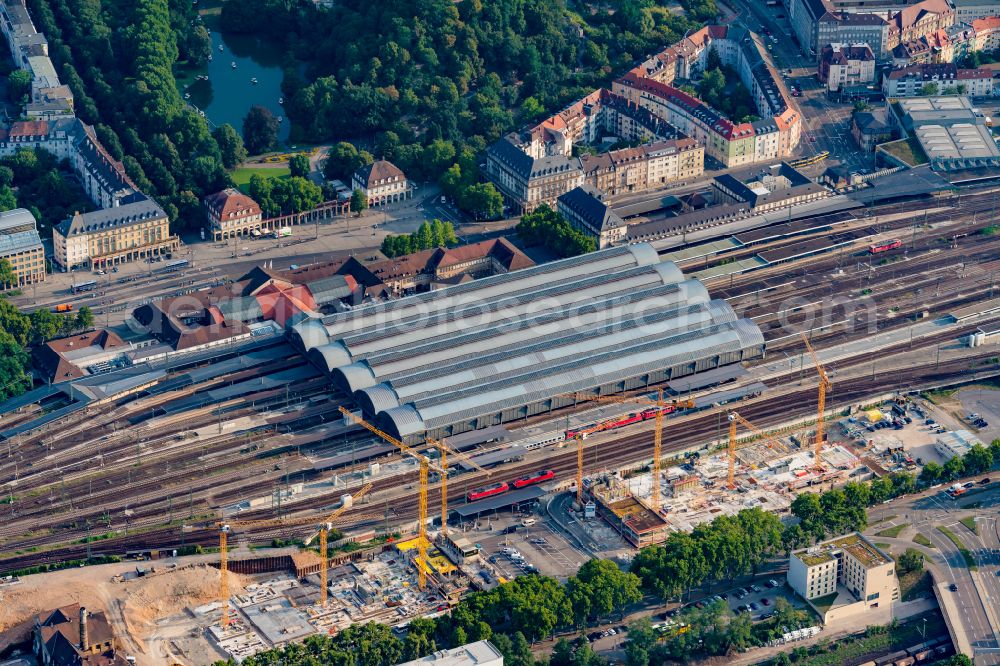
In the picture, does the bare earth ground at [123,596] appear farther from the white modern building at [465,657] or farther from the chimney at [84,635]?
the white modern building at [465,657]

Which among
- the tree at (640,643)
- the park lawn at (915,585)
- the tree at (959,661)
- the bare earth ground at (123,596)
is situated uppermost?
the bare earth ground at (123,596)

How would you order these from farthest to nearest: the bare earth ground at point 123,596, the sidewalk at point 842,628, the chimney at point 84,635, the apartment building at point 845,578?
1. the apartment building at point 845,578
2. the bare earth ground at point 123,596
3. the sidewalk at point 842,628
4. the chimney at point 84,635

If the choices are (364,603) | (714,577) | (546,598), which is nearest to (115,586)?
(364,603)

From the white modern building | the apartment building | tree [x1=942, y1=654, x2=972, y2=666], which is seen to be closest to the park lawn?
the apartment building

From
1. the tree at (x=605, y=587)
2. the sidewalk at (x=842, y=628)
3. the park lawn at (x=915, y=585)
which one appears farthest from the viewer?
the park lawn at (x=915, y=585)

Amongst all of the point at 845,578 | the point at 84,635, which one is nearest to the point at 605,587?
the point at 845,578

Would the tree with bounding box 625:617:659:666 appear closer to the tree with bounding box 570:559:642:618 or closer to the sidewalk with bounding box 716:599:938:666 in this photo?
the tree with bounding box 570:559:642:618

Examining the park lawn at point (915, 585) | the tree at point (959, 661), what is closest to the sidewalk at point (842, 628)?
the park lawn at point (915, 585)

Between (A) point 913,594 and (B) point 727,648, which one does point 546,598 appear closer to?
(B) point 727,648
